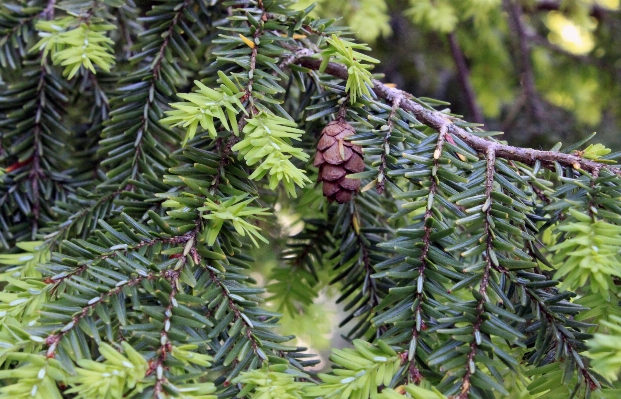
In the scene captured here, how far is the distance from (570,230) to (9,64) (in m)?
0.80

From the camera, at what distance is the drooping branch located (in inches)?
19.8

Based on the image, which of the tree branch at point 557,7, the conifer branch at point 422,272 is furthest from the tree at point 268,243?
the tree branch at point 557,7

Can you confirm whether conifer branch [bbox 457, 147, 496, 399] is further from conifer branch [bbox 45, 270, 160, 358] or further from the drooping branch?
conifer branch [bbox 45, 270, 160, 358]

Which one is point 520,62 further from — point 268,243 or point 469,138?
point 268,243

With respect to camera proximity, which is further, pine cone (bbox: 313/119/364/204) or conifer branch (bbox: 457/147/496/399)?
pine cone (bbox: 313/119/364/204)

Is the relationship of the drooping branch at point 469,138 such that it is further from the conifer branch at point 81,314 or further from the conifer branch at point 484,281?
the conifer branch at point 81,314

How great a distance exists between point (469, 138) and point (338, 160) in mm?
152

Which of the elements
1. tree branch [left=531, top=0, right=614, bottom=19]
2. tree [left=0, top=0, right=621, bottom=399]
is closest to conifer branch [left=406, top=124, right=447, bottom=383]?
tree [left=0, top=0, right=621, bottom=399]

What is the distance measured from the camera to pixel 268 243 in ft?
1.69

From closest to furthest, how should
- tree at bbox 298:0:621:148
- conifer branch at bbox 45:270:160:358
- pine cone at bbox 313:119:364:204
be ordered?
conifer branch at bbox 45:270:160:358 < pine cone at bbox 313:119:364:204 < tree at bbox 298:0:621:148

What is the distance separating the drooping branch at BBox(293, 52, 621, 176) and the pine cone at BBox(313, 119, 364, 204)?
8 cm

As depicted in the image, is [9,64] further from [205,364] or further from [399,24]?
[399,24]

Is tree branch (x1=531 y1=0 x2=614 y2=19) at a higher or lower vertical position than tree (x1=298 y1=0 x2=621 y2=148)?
higher

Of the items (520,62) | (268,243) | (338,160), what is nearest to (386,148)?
(338,160)
